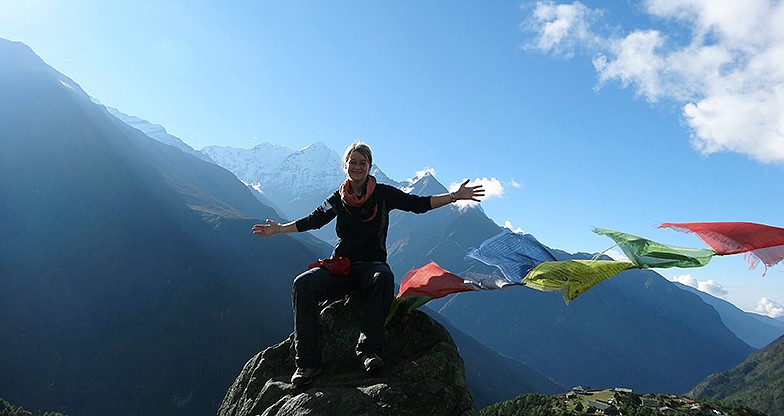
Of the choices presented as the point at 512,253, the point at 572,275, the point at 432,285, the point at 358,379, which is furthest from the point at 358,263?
the point at 572,275

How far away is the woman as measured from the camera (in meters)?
6.45

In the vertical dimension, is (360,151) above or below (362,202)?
above

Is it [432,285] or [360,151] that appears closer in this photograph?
[360,151]

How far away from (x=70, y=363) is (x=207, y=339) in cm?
4337

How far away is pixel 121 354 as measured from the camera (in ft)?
535

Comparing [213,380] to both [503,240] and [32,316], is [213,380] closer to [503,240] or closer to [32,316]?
[32,316]

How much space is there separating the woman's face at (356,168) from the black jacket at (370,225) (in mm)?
360

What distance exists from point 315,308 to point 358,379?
1173 mm

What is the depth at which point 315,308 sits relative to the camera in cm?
668

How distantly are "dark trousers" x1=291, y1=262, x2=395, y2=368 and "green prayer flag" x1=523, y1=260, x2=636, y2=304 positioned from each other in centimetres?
225

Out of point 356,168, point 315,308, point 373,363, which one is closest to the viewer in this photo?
point 373,363

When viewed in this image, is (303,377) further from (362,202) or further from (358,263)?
(362,202)

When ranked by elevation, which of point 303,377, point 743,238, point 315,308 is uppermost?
point 743,238

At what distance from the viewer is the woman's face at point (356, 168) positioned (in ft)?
22.6
